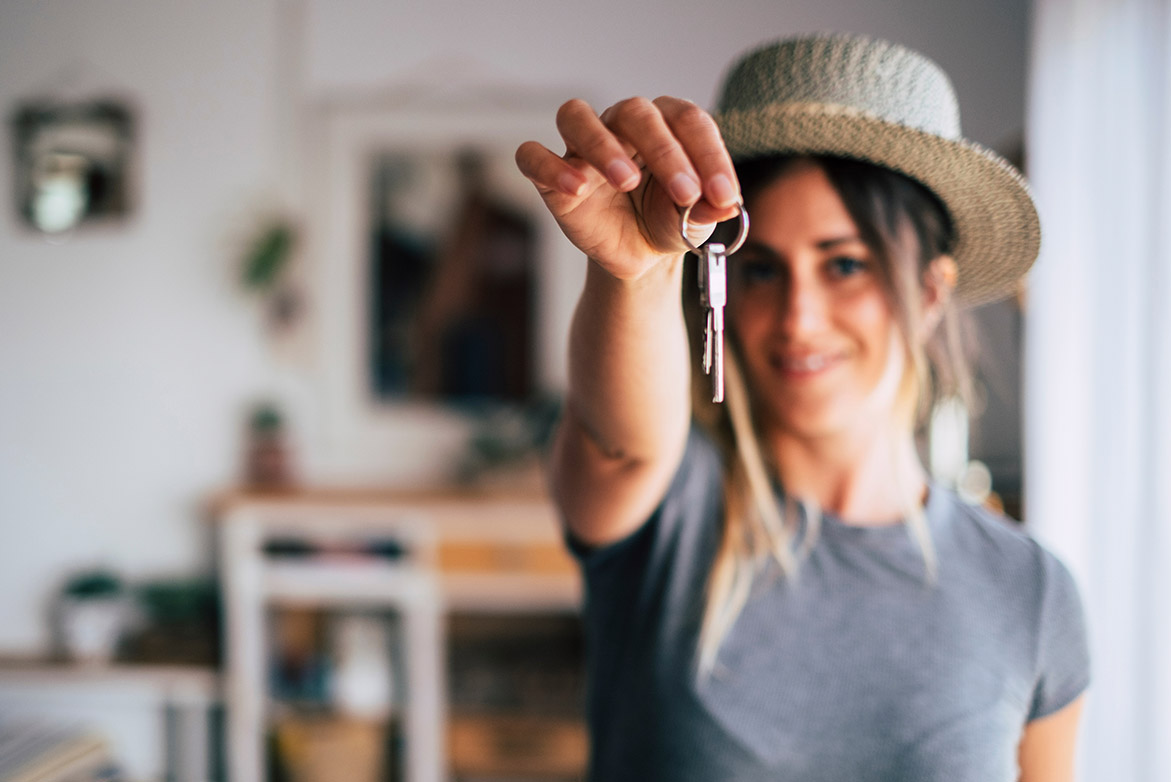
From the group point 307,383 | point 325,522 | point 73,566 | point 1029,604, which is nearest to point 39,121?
point 307,383

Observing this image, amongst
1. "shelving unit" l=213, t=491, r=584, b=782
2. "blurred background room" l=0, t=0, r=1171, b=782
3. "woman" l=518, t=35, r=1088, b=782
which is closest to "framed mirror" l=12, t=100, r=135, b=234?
"blurred background room" l=0, t=0, r=1171, b=782

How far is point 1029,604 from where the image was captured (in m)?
0.69

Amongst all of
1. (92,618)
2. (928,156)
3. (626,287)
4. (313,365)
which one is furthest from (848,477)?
(92,618)

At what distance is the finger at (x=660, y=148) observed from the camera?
1.20ft

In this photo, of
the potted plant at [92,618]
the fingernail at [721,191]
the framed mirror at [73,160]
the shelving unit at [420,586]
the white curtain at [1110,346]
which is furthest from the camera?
the framed mirror at [73,160]

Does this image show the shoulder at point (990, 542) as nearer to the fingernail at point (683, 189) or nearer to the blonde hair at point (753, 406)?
the blonde hair at point (753, 406)

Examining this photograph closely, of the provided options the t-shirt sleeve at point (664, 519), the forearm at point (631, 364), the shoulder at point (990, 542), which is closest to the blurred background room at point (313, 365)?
the shoulder at point (990, 542)

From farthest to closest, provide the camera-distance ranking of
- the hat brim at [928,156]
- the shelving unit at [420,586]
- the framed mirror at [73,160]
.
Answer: the framed mirror at [73,160], the shelving unit at [420,586], the hat brim at [928,156]

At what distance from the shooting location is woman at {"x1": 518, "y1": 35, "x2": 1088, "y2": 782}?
640mm

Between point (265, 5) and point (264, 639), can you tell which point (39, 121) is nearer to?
point (265, 5)

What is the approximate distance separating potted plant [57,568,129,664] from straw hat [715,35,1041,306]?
2.41 metres

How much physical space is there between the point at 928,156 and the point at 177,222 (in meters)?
2.47

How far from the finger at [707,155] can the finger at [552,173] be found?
0.05 meters

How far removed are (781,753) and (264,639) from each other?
1.91 meters
